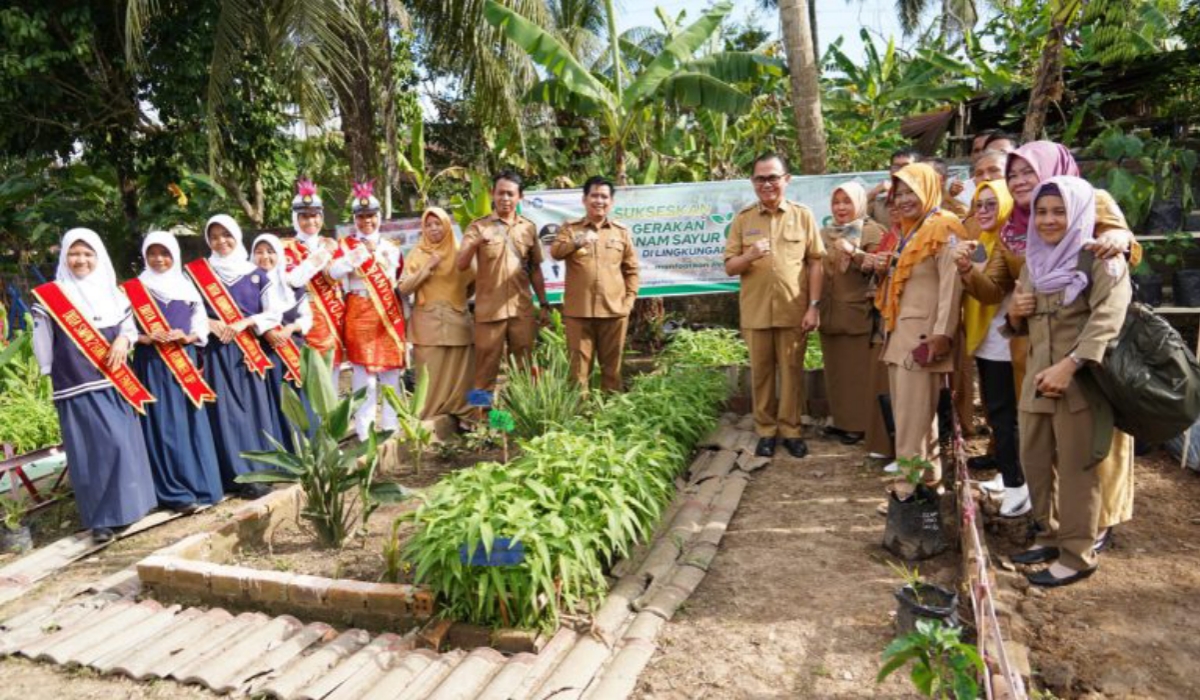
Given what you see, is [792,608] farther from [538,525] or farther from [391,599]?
[391,599]

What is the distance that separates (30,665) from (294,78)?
15.1 ft

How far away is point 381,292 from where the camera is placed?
16.2 ft

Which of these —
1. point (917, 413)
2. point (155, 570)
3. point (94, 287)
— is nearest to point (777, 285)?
point (917, 413)

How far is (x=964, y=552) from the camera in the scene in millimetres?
2934

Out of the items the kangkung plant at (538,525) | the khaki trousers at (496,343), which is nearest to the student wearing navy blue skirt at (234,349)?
the khaki trousers at (496,343)

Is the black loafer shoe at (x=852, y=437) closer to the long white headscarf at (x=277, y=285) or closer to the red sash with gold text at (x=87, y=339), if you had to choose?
the long white headscarf at (x=277, y=285)

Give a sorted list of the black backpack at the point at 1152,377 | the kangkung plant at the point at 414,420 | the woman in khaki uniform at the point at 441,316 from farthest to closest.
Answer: the woman in khaki uniform at the point at 441,316 → the kangkung plant at the point at 414,420 → the black backpack at the point at 1152,377

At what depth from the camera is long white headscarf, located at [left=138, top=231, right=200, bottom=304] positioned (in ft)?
13.3

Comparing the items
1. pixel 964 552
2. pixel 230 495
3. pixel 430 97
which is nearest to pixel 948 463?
pixel 964 552

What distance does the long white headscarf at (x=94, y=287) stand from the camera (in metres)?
3.77

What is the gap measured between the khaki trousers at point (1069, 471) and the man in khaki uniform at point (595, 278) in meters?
2.52

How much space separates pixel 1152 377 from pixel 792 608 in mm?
1450

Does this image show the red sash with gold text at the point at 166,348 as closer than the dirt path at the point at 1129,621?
No

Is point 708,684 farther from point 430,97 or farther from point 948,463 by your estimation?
point 430,97
